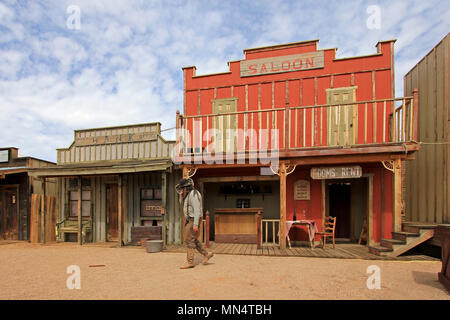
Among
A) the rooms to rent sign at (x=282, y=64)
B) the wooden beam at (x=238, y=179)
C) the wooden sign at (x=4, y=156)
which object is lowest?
the wooden beam at (x=238, y=179)

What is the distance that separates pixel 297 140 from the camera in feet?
29.8

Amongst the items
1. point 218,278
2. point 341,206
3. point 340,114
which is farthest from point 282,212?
point 341,206

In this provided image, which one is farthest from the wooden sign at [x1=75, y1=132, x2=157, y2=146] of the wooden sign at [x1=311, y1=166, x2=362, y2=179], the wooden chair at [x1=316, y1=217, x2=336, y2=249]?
the wooden chair at [x1=316, y1=217, x2=336, y2=249]

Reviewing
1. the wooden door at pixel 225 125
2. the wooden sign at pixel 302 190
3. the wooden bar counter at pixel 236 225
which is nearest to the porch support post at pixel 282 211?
the wooden bar counter at pixel 236 225

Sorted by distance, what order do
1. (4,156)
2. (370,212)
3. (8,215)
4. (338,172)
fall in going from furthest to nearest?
(4,156) < (8,215) < (370,212) < (338,172)

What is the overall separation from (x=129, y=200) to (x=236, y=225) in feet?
13.9

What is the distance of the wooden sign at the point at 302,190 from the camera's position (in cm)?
898

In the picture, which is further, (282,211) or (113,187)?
(113,187)

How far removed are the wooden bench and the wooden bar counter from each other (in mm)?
5164

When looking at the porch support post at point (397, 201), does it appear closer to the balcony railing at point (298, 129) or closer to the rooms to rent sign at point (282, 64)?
the balcony railing at point (298, 129)

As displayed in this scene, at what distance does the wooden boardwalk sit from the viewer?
673 centimetres

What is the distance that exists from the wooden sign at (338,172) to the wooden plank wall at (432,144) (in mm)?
1849

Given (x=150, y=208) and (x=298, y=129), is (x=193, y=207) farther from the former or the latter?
(x=298, y=129)

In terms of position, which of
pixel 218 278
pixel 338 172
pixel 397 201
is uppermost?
pixel 338 172
